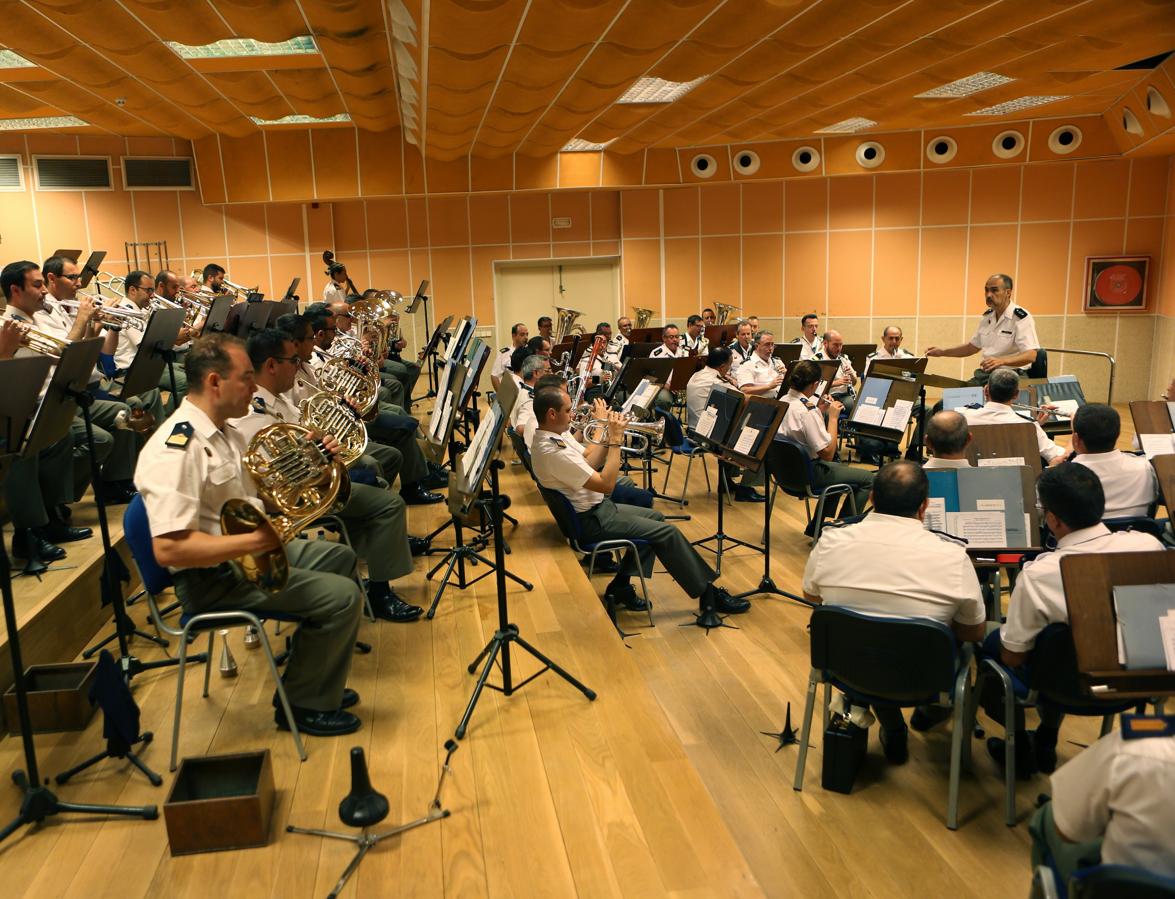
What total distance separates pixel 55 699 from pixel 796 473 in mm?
4533

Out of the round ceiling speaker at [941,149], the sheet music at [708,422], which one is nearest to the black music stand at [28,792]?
the sheet music at [708,422]

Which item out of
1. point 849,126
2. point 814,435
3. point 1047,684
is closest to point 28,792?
point 1047,684

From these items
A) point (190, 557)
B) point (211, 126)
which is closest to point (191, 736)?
point (190, 557)

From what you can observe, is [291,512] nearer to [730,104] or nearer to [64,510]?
[64,510]

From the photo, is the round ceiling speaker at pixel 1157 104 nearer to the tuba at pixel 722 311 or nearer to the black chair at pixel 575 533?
the tuba at pixel 722 311

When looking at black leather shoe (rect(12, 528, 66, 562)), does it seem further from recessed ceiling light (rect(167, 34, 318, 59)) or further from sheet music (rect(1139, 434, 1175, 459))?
sheet music (rect(1139, 434, 1175, 459))

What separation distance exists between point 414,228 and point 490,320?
6.25ft

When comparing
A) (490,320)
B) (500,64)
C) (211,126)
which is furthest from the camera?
(490,320)

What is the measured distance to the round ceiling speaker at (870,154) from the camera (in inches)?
521

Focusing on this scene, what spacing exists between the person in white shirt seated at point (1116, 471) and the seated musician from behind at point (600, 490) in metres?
2.13

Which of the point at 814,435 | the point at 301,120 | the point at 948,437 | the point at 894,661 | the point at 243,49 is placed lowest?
the point at 894,661

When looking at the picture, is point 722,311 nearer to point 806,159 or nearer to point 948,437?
point 806,159

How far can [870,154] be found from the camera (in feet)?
43.5

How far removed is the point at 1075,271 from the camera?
13.6 m
